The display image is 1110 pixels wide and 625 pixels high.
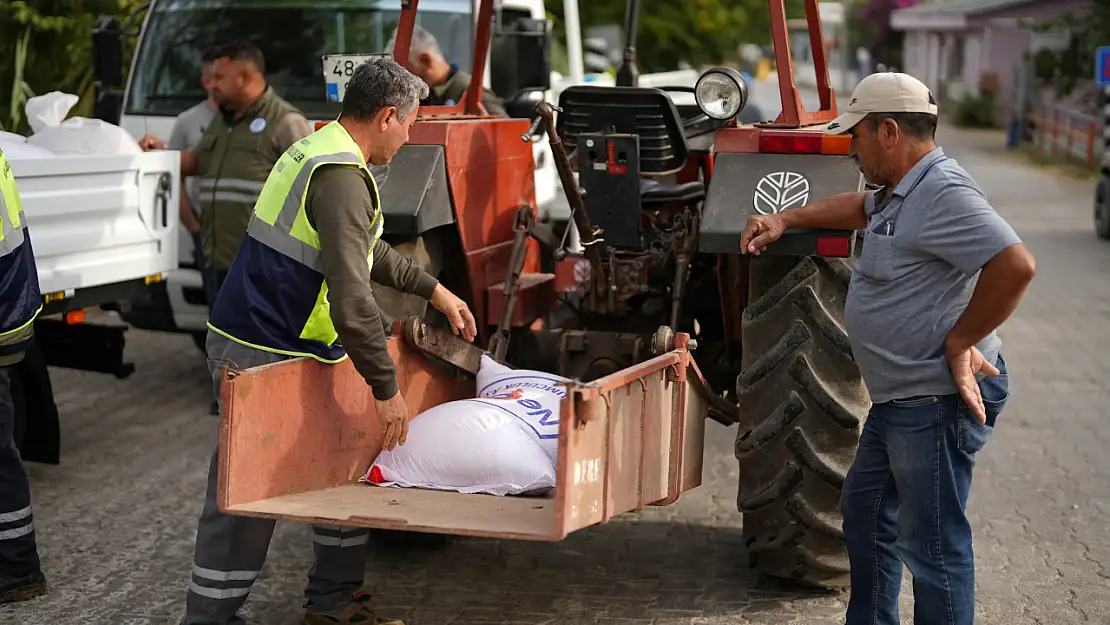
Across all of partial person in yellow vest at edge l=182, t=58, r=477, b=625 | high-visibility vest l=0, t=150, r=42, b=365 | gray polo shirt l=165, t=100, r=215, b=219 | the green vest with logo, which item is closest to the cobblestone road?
partial person in yellow vest at edge l=182, t=58, r=477, b=625

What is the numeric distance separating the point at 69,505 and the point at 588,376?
7.80 ft

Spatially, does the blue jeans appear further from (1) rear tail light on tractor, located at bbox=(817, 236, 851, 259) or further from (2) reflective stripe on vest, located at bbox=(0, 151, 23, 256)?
(2) reflective stripe on vest, located at bbox=(0, 151, 23, 256)

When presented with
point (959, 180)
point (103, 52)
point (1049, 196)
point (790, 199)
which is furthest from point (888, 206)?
point (1049, 196)

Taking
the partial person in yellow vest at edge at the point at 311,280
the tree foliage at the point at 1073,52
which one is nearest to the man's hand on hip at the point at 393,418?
the partial person in yellow vest at edge at the point at 311,280

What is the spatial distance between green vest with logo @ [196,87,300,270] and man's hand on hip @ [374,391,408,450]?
2938mm

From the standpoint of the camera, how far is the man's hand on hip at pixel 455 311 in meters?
4.61

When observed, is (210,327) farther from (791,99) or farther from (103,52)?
(103,52)

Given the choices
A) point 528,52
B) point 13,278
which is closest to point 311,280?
point 13,278

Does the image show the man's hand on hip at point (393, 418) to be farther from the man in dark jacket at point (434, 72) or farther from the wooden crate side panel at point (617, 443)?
the man in dark jacket at point (434, 72)

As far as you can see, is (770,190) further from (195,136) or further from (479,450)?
(195,136)

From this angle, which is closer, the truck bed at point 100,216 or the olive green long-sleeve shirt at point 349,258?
the olive green long-sleeve shirt at point 349,258

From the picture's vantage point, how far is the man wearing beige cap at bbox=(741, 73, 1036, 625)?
12.0 feet

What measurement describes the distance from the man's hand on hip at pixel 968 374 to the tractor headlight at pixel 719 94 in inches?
56.6

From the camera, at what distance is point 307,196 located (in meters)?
4.17
